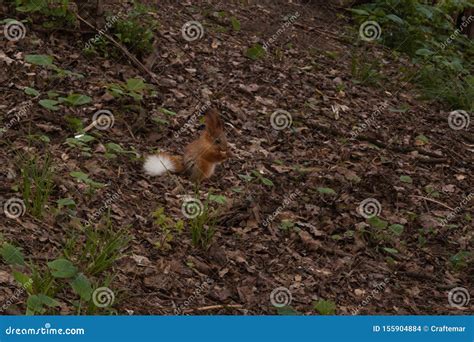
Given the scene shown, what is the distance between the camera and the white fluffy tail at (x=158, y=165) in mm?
6648

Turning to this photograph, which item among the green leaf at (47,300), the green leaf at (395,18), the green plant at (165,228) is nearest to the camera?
the green leaf at (47,300)

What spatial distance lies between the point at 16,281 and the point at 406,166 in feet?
16.4

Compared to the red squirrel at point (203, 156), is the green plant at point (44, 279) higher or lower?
higher

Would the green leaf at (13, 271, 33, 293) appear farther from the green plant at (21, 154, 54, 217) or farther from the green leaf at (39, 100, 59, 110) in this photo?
the green leaf at (39, 100, 59, 110)

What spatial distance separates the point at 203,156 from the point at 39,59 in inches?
75.0

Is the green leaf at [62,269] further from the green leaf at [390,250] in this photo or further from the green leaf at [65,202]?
the green leaf at [390,250]

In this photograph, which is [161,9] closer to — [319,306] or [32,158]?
[32,158]

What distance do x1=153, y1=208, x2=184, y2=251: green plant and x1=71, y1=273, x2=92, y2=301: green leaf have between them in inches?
44.3

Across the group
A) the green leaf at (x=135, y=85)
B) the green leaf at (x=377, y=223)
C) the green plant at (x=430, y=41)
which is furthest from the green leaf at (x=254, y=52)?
the green leaf at (x=377, y=223)

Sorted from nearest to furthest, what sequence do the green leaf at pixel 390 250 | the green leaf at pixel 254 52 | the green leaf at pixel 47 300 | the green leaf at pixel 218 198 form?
the green leaf at pixel 47 300, the green leaf at pixel 218 198, the green leaf at pixel 390 250, the green leaf at pixel 254 52

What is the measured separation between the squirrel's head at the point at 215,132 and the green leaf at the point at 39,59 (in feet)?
5.49

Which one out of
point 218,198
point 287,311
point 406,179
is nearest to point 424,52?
point 406,179

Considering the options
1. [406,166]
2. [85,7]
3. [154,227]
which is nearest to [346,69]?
[406,166]

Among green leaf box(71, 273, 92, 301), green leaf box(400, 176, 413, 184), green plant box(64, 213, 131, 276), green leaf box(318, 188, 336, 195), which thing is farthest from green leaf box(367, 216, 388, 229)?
green leaf box(71, 273, 92, 301)
